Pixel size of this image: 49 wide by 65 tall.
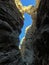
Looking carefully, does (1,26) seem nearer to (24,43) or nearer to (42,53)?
(42,53)

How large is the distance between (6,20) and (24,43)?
27.6 ft

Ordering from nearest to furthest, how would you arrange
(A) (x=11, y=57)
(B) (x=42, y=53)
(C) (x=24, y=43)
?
(A) (x=11, y=57), (B) (x=42, y=53), (C) (x=24, y=43)

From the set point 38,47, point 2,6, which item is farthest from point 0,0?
point 38,47

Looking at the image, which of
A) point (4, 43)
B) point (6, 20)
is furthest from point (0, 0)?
point (4, 43)

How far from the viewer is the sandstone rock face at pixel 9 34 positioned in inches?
537

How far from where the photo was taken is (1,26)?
14.0 m

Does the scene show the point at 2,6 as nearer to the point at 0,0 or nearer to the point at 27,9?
the point at 0,0

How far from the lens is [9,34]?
1435 centimetres

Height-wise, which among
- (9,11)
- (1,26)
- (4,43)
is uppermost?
(9,11)

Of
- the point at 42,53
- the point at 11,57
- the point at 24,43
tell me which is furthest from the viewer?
the point at 24,43

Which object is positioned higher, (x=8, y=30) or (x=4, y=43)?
(x=8, y=30)

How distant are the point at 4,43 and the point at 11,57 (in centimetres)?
105

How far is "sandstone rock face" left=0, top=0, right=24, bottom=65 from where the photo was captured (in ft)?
44.7

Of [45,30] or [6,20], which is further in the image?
[6,20]
